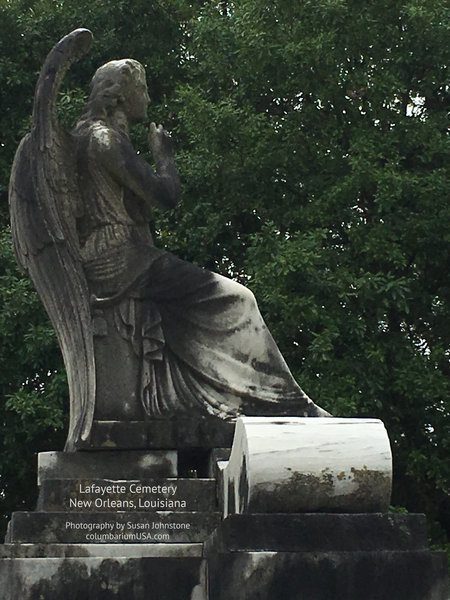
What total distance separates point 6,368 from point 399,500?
15.1 ft

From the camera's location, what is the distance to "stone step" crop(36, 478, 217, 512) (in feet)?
33.3

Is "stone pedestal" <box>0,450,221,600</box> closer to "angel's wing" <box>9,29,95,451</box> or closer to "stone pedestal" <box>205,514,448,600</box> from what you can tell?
"angel's wing" <box>9,29,95,451</box>

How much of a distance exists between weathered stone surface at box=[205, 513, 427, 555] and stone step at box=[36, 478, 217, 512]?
2.16 m

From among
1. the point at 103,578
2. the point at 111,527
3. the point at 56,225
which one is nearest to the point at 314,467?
the point at 103,578

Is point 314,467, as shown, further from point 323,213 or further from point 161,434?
point 323,213

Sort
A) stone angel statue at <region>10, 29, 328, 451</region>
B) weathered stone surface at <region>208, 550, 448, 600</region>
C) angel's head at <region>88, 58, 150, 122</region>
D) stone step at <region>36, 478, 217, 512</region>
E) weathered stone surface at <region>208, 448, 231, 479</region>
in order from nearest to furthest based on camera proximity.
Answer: weathered stone surface at <region>208, 550, 448, 600</region> < stone step at <region>36, 478, 217, 512</region> < weathered stone surface at <region>208, 448, 231, 479</region> < stone angel statue at <region>10, 29, 328, 451</region> < angel's head at <region>88, 58, 150, 122</region>

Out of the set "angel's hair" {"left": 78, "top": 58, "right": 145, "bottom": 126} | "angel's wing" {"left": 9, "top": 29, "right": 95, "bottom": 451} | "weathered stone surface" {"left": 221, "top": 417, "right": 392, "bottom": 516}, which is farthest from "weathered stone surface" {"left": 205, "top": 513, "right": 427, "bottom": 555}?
"angel's hair" {"left": 78, "top": 58, "right": 145, "bottom": 126}

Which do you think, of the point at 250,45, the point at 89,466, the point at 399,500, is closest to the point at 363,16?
the point at 250,45

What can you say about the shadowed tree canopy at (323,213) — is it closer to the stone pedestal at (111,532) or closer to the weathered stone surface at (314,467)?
the stone pedestal at (111,532)

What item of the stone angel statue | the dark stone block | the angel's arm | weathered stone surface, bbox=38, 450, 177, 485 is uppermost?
the angel's arm

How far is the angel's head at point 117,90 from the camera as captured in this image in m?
11.3

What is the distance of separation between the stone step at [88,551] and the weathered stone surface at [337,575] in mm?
2028

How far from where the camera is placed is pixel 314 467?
27.2 feet

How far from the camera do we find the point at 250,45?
60.0 feet
